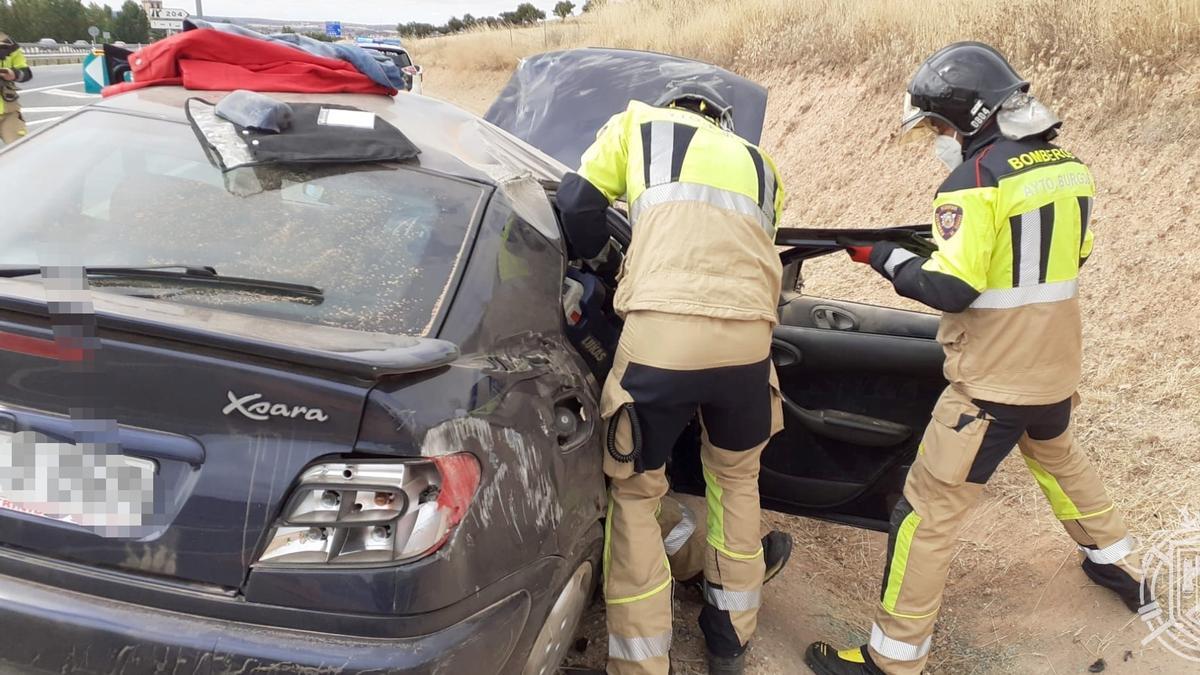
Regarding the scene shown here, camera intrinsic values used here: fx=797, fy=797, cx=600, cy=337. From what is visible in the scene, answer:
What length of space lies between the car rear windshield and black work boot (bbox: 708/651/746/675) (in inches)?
61.6

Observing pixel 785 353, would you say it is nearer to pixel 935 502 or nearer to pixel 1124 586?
pixel 935 502

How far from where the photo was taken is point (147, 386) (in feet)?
4.81

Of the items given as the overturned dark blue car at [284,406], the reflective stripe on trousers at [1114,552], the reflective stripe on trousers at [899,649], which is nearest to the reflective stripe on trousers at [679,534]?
the overturned dark blue car at [284,406]

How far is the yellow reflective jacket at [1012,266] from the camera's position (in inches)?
96.1

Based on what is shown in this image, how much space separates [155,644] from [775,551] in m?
2.18

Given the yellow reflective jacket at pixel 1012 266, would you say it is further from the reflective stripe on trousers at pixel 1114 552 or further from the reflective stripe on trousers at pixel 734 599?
the reflective stripe on trousers at pixel 734 599

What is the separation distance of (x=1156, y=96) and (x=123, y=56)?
615cm

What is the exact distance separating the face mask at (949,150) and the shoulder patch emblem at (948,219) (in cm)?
32

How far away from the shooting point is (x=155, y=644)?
142 centimetres

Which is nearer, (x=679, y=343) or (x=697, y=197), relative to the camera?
(x=679, y=343)

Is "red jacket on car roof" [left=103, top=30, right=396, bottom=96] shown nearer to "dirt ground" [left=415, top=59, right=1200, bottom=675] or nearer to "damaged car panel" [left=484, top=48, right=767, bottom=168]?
"damaged car panel" [left=484, top=48, right=767, bottom=168]

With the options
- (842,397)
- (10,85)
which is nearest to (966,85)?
(842,397)

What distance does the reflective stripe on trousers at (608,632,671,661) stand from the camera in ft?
7.72

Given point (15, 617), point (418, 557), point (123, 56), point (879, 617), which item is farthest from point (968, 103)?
point (123, 56)
